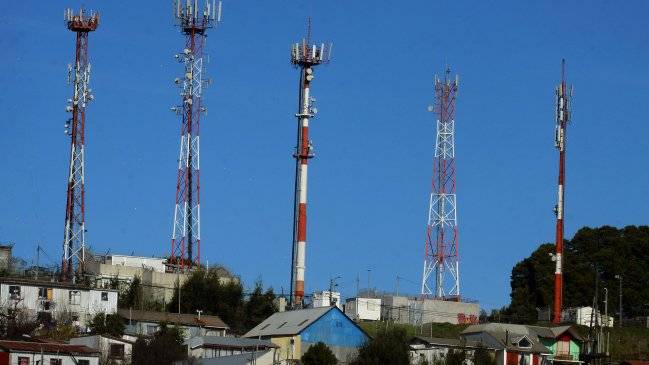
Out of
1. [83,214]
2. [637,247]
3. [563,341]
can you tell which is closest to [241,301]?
[83,214]

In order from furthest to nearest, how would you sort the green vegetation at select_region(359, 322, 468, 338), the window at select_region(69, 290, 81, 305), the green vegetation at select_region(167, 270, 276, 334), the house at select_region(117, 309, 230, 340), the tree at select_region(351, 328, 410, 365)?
the green vegetation at select_region(167, 270, 276, 334) < the green vegetation at select_region(359, 322, 468, 338) < the window at select_region(69, 290, 81, 305) < the house at select_region(117, 309, 230, 340) < the tree at select_region(351, 328, 410, 365)

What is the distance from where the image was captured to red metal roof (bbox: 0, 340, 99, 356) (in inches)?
2179

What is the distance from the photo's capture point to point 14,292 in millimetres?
69625

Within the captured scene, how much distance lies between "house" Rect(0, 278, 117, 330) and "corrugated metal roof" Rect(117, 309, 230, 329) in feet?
3.86

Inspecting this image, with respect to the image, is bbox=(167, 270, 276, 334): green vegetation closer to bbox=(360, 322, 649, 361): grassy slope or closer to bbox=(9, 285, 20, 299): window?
bbox=(360, 322, 649, 361): grassy slope

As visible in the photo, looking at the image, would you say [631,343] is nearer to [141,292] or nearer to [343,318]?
[343,318]

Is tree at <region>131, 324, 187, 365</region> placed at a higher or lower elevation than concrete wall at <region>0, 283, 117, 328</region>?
lower

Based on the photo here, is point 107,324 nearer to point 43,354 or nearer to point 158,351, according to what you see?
point 158,351

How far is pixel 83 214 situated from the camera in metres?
73.6

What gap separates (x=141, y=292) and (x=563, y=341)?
22.9 m

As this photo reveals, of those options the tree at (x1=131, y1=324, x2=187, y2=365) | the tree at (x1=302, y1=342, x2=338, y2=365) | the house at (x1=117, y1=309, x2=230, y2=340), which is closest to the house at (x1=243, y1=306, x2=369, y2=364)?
the tree at (x1=302, y1=342, x2=338, y2=365)

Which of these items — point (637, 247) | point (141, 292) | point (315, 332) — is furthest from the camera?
point (637, 247)

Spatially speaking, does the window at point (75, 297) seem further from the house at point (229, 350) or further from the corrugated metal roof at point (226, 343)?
the corrugated metal roof at point (226, 343)

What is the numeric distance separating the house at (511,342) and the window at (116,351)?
1764 centimetres
